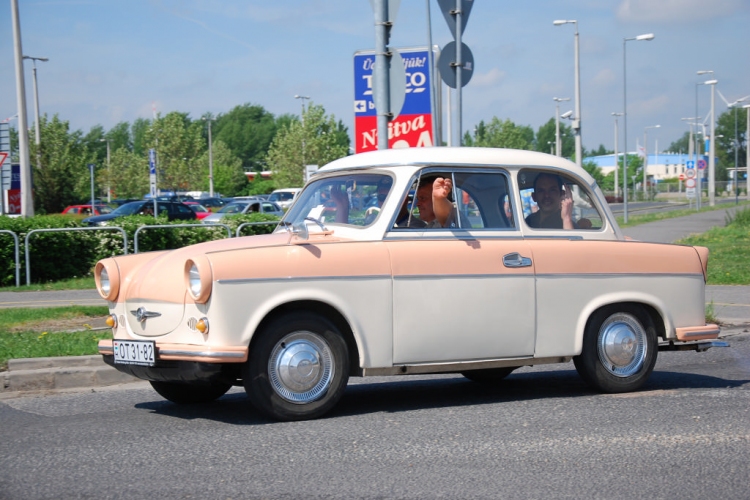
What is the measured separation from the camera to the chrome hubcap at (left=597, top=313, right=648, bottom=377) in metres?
7.12

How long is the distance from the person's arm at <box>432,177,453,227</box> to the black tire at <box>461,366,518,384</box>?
173cm

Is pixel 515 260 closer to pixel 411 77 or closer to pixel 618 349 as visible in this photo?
pixel 618 349

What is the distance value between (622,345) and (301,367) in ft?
8.43

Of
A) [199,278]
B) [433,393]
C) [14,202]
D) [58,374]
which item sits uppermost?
[14,202]

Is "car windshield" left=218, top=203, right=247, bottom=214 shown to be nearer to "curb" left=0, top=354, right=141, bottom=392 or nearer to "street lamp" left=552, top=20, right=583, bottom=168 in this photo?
"street lamp" left=552, top=20, right=583, bottom=168

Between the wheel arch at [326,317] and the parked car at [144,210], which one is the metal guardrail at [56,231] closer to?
the wheel arch at [326,317]

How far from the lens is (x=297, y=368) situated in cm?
610

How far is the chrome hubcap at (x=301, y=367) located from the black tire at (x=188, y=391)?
1.03 m

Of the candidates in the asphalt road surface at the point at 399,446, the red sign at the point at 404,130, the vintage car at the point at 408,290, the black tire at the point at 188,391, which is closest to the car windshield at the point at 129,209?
the red sign at the point at 404,130

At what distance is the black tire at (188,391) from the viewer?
7043 mm

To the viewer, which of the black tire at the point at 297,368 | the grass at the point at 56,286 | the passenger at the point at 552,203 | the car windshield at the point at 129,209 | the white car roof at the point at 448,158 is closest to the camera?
the black tire at the point at 297,368

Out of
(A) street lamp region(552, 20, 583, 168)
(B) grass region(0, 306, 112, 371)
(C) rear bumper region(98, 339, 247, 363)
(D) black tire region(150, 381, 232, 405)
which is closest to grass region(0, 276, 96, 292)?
(B) grass region(0, 306, 112, 371)

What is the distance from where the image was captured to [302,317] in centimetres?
612

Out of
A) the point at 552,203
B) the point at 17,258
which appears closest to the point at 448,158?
the point at 552,203
